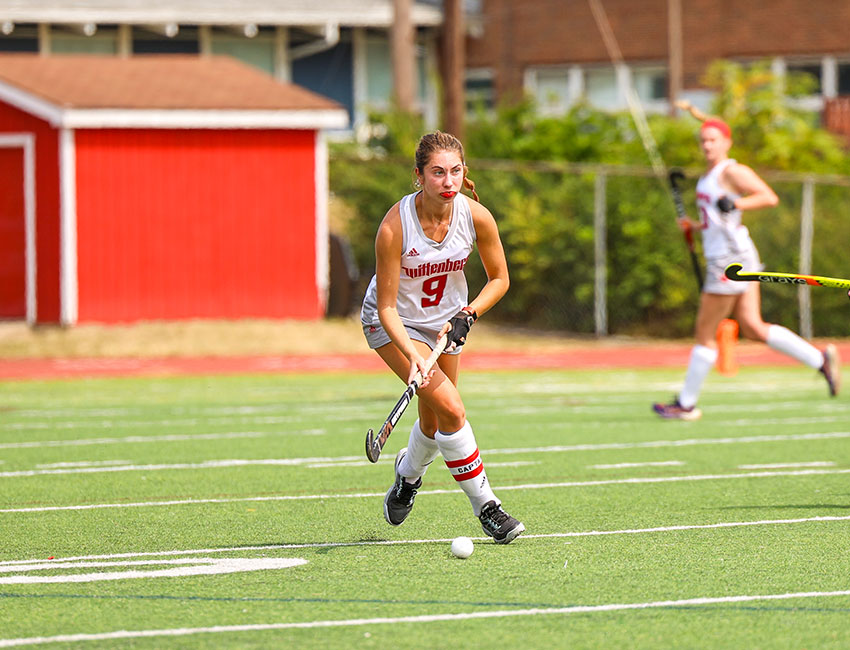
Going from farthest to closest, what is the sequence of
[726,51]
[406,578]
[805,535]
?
1. [726,51]
2. [805,535]
3. [406,578]

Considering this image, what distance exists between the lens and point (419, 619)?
5.84 meters

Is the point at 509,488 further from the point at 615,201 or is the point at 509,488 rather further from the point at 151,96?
the point at 151,96

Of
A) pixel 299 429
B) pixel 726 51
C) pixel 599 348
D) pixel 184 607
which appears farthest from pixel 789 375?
pixel 726 51

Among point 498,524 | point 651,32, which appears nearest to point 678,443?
point 498,524

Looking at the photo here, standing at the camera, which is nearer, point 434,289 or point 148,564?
point 148,564

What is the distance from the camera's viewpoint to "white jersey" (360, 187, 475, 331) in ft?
24.3

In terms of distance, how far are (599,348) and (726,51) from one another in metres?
17.3

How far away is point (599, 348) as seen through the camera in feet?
74.8

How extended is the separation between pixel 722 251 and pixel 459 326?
237 inches

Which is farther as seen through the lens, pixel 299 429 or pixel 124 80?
pixel 124 80

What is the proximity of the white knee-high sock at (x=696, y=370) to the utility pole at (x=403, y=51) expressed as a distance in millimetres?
21267

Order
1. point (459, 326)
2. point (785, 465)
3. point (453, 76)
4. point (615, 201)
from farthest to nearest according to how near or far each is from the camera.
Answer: point (453, 76) < point (615, 201) < point (785, 465) < point (459, 326)

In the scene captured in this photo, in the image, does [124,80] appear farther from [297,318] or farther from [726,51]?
[726,51]

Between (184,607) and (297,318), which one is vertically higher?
(184,607)
